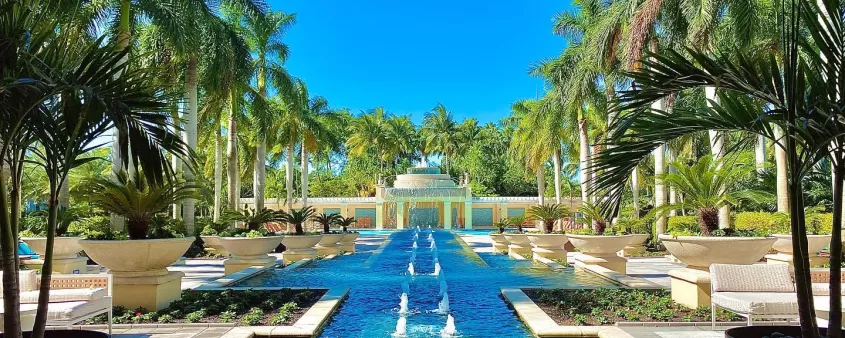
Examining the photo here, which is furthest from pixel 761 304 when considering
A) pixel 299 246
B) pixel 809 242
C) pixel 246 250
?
pixel 299 246

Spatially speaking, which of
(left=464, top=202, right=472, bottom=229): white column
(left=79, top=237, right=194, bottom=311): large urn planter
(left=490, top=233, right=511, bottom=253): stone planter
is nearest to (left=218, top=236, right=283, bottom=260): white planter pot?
(left=79, top=237, right=194, bottom=311): large urn planter

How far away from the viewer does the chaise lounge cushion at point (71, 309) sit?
5.65 metres

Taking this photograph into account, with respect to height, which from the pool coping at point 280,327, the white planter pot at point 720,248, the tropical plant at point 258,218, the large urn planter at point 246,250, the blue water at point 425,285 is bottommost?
the blue water at point 425,285

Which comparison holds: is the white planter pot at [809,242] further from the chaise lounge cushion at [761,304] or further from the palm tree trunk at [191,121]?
the palm tree trunk at [191,121]

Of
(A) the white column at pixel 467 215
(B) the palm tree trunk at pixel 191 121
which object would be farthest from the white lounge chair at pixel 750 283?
(A) the white column at pixel 467 215

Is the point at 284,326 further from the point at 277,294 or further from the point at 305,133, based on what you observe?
the point at 305,133

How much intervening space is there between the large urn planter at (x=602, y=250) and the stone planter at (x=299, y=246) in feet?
23.6

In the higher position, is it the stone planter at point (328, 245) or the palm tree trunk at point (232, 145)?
the palm tree trunk at point (232, 145)

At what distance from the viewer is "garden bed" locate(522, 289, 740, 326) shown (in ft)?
23.9

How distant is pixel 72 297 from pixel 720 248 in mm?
7442

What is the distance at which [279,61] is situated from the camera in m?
26.2

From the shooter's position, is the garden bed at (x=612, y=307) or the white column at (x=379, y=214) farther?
the white column at (x=379, y=214)

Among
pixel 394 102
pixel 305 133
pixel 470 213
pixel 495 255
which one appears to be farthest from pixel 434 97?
pixel 495 255

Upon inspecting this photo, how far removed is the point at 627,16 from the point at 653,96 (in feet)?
44.5
